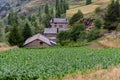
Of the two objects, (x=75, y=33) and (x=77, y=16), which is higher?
(x=75, y=33)

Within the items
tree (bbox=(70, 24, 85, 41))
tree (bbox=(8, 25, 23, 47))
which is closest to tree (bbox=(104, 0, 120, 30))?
tree (bbox=(70, 24, 85, 41))

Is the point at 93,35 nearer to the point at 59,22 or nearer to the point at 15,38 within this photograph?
the point at 15,38

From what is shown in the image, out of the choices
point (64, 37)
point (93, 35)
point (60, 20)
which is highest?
point (93, 35)

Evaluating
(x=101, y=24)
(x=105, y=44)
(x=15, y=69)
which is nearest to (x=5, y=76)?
(x=15, y=69)

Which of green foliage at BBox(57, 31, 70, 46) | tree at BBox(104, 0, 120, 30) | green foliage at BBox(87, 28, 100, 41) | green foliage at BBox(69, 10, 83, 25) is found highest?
tree at BBox(104, 0, 120, 30)

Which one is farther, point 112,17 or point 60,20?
point 60,20

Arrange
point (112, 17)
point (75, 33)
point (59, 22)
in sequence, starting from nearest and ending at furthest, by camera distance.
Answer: point (75, 33) → point (112, 17) → point (59, 22)

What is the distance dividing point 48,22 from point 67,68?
122 meters

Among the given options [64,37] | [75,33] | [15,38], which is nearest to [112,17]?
[75,33]

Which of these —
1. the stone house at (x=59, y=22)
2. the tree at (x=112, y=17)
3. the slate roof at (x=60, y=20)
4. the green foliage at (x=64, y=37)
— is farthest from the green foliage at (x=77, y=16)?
the green foliage at (x=64, y=37)

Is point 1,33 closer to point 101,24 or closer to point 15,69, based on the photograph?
point 101,24

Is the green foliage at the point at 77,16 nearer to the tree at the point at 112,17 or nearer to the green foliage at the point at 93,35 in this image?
the tree at the point at 112,17

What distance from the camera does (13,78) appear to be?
2788 cm

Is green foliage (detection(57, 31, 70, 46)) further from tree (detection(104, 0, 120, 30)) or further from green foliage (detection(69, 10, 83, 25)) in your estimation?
green foliage (detection(69, 10, 83, 25))
